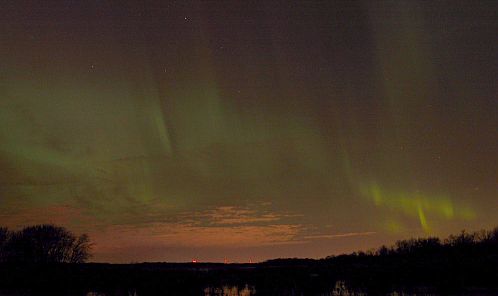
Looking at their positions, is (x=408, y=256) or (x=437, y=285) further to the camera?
(x=408, y=256)

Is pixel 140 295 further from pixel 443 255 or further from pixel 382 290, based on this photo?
pixel 443 255

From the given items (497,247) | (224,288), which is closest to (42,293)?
(224,288)

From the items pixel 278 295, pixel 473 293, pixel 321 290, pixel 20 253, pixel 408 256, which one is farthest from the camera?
pixel 20 253

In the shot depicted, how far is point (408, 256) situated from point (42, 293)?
65.7m

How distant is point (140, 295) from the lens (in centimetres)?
3253

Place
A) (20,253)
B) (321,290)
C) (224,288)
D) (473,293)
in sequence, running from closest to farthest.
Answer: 1. (473,293)
2. (321,290)
3. (224,288)
4. (20,253)

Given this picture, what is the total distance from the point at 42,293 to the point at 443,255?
60.1 metres

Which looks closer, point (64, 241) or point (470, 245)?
point (470, 245)

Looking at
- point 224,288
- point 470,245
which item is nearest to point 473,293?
point 224,288

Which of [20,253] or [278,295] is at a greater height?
[20,253]

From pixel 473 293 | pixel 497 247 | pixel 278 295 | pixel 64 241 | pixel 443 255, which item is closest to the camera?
pixel 473 293

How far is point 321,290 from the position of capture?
3441 centimetres

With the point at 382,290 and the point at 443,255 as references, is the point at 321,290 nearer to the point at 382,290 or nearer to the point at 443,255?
the point at 382,290

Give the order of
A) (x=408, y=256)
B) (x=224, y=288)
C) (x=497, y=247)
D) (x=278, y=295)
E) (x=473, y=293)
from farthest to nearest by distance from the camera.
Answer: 1. (x=408, y=256)
2. (x=497, y=247)
3. (x=224, y=288)
4. (x=278, y=295)
5. (x=473, y=293)
